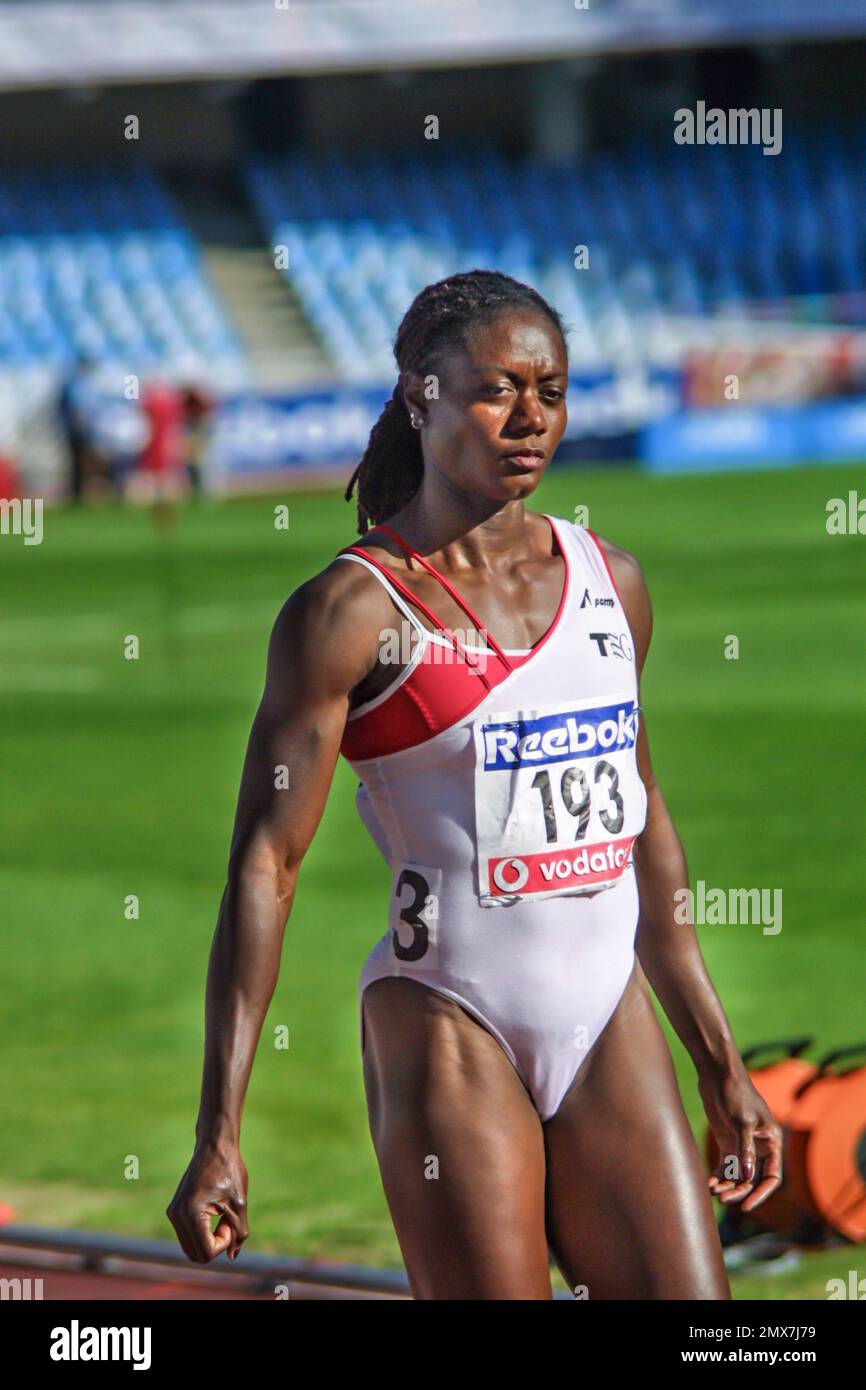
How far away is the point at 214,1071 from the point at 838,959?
5.89 m

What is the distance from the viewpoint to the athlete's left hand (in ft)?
13.4

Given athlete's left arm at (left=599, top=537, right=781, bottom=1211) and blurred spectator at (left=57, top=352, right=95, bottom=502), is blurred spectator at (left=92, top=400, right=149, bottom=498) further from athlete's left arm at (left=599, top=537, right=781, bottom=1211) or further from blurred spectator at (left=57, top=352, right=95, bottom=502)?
athlete's left arm at (left=599, top=537, right=781, bottom=1211)

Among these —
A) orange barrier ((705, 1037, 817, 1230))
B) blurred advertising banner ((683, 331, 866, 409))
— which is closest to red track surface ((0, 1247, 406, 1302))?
orange barrier ((705, 1037, 817, 1230))

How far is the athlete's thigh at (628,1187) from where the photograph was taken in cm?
376

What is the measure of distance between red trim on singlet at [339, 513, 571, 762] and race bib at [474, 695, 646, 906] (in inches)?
2.5

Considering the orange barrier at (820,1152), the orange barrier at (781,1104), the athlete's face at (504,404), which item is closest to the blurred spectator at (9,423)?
the orange barrier at (781,1104)

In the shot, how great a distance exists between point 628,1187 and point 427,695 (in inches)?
37.7

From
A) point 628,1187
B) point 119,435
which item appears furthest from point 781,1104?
point 119,435

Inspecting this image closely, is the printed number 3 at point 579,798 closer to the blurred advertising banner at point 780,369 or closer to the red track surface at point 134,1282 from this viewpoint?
the red track surface at point 134,1282

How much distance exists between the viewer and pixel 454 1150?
3.70m

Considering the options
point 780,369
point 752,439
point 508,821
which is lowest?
point 508,821

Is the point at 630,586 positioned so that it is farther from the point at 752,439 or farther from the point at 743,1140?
the point at 752,439

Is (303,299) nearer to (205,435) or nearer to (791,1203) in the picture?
(205,435)

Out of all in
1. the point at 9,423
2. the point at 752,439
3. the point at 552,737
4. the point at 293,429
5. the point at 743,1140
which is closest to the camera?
the point at 552,737
